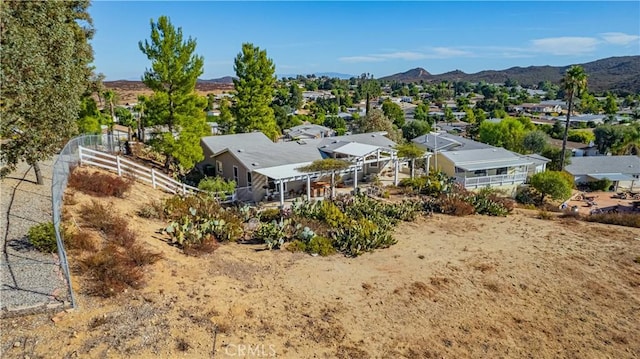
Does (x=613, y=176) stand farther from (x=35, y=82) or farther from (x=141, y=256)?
(x=35, y=82)

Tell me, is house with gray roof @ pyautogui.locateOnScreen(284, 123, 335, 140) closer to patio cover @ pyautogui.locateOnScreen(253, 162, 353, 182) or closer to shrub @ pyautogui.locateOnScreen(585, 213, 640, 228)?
patio cover @ pyautogui.locateOnScreen(253, 162, 353, 182)

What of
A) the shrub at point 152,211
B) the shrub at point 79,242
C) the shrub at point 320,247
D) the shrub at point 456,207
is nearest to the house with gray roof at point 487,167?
the shrub at point 456,207

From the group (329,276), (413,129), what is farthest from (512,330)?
(413,129)

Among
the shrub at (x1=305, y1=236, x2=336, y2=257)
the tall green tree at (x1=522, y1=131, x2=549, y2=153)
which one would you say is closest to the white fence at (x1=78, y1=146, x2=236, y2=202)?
the shrub at (x1=305, y1=236, x2=336, y2=257)

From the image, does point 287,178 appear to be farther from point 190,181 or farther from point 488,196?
point 488,196

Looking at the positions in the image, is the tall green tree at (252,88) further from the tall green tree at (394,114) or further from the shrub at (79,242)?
the tall green tree at (394,114)

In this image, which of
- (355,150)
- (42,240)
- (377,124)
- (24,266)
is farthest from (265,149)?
(377,124)
